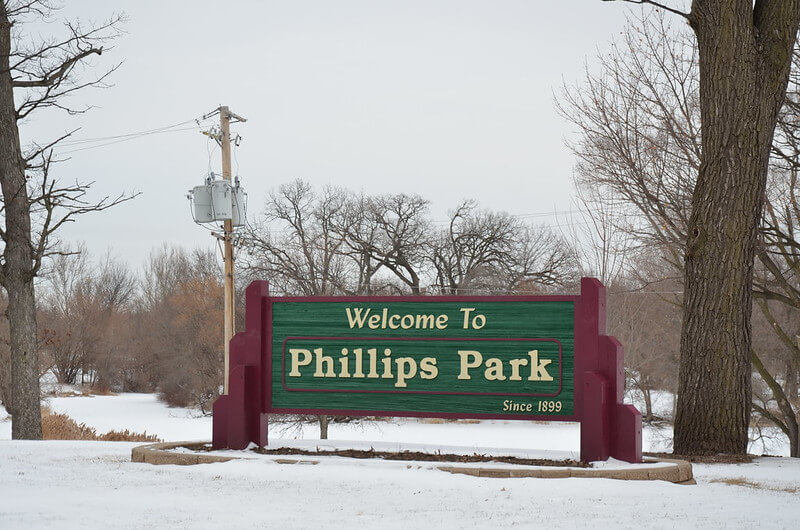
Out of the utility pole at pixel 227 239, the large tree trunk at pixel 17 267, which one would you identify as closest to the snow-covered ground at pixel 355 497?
the large tree trunk at pixel 17 267

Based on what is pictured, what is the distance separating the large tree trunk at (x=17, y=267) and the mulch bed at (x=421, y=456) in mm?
8125

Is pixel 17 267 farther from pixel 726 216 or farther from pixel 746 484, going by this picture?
pixel 746 484

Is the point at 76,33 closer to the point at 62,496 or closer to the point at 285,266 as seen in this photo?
the point at 62,496

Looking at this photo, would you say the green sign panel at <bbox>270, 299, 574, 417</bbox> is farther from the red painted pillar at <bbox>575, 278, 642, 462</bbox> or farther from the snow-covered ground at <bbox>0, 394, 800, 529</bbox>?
the snow-covered ground at <bbox>0, 394, 800, 529</bbox>

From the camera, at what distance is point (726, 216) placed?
10547 millimetres

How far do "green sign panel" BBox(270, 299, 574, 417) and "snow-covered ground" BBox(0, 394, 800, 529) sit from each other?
64 cm

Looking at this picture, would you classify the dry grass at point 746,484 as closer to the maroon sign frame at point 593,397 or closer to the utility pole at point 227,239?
the maroon sign frame at point 593,397

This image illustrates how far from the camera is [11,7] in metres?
16.3

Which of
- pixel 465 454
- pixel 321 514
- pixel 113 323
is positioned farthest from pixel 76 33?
pixel 113 323

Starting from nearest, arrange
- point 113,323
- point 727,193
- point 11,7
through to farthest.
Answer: point 727,193, point 11,7, point 113,323

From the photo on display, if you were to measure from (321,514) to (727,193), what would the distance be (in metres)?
6.70

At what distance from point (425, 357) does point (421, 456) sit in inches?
41.1

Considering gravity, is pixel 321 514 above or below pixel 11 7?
below

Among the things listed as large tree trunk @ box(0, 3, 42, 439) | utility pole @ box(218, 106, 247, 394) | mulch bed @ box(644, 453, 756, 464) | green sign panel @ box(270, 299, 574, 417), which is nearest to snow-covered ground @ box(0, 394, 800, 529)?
mulch bed @ box(644, 453, 756, 464)
